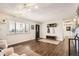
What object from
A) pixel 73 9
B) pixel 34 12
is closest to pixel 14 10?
pixel 34 12

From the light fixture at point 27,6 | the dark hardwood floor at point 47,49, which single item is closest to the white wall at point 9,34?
the dark hardwood floor at point 47,49

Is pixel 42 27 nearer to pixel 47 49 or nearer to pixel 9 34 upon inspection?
pixel 47 49

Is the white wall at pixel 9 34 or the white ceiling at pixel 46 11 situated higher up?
the white ceiling at pixel 46 11

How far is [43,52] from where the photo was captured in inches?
70.3

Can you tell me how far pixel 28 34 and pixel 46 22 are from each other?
0.46m

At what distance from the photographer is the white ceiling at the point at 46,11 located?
1.71 meters

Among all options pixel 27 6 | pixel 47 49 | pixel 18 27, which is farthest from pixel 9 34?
pixel 47 49

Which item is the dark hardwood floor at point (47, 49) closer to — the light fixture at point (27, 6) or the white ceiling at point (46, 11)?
the white ceiling at point (46, 11)

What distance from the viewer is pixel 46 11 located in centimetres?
178

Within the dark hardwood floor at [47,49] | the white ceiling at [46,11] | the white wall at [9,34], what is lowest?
the dark hardwood floor at [47,49]

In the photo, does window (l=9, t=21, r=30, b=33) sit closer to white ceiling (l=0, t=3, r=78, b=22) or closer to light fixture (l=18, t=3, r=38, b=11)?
white ceiling (l=0, t=3, r=78, b=22)

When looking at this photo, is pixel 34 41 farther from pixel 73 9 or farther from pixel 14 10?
pixel 73 9

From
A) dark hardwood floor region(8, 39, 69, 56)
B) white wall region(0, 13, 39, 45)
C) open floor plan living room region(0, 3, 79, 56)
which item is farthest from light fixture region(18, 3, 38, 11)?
dark hardwood floor region(8, 39, 69, 56)

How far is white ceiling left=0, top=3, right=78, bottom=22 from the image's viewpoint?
5.62ft
